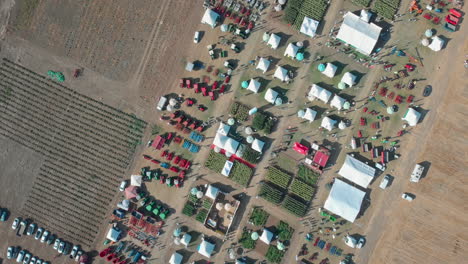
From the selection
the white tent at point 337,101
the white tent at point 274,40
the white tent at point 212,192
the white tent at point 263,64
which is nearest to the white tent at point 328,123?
the white tent at point 337,101

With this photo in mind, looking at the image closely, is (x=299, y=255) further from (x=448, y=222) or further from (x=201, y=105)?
(x=201, y=105)

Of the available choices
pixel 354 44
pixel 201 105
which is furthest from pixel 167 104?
pixel 354 44

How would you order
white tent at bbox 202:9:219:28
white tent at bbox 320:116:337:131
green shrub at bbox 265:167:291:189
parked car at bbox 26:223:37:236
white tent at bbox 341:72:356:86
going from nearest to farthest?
white tent at bbox 341:72:356:86 < white tent at bbox 320:116:337:131 < white tent at bbox 202:9:219:28 < green shrub at bbox 265:167:291:189 < parked car at bbox 26:223:37:236

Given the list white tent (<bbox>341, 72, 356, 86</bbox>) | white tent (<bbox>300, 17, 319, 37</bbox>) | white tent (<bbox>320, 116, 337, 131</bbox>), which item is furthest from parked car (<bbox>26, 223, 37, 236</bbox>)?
white tent (<bbox>341, 72, 356, 86</bbox>)

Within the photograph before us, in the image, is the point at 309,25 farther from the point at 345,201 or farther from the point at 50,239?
the point at 50,239

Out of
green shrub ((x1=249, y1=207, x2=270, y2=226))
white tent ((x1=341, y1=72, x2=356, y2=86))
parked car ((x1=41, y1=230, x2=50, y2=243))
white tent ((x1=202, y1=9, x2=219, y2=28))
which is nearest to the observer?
white tent ((x1=341, y1=72, x2=356, y2=86))

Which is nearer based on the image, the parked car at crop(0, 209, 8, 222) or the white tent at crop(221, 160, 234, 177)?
the white tent at crop(221, 160, 234, 177)

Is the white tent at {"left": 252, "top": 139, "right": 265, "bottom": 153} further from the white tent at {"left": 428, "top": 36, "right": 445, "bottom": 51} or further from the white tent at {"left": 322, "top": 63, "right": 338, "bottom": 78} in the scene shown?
the white tent at {"left": 428, "top": 36, "right": 445, "bottom": 51}

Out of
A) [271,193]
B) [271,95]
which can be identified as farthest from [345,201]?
[271,95]
